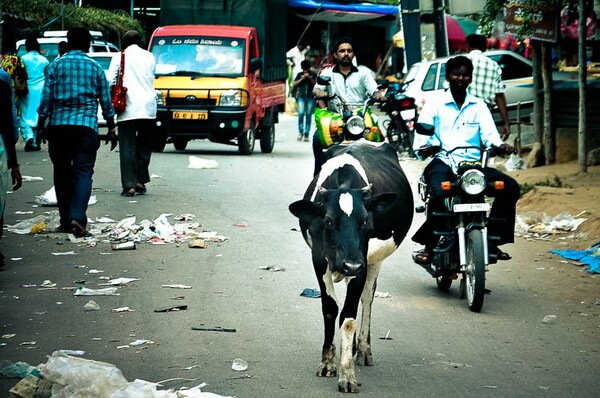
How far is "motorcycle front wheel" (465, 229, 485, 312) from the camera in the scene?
8000 millimetres

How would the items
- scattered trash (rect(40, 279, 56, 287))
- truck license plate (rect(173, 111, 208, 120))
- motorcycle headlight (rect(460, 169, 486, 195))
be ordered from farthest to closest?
truck license plate (rect(173, 111, 208, 120))
scattered trash (rect(40, 279, 56, 287))
motorcycle headlight (rect(460, 169, 486, 195))

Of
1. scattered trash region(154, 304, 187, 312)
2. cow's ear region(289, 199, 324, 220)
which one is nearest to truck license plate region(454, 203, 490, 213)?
scattered trash region(154, 304, 187, 312)

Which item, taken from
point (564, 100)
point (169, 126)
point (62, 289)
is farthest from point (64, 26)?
point (62, 289)

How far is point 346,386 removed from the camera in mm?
5867

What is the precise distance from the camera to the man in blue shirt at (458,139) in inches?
338

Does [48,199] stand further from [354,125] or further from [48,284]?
[354,125]

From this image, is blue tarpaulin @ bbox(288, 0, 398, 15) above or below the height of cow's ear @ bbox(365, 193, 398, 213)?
above

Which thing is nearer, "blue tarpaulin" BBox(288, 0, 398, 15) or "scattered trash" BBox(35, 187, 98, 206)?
"scattered trash" BBox(35, 187, 98, 206)

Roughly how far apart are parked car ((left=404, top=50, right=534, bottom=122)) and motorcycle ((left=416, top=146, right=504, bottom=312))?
38.1 ft

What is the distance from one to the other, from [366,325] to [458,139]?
8.39 ft

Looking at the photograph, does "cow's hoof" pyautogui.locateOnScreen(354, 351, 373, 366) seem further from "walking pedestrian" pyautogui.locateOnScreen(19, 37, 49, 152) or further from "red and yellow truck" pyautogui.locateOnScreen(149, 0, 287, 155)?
"walking pedestrian" pyautogui.locateOnScreen(19, 37, 49, 152)

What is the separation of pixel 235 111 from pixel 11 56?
4.22 meters

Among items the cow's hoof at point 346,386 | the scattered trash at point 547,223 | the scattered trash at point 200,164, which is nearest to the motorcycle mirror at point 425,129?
the cow's hoof at point 346,386

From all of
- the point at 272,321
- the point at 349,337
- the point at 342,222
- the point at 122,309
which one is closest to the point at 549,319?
the point at 272,321
